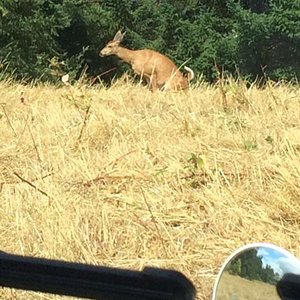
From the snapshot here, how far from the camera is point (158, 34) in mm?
19109

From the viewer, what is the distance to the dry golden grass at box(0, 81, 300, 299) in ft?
10.8

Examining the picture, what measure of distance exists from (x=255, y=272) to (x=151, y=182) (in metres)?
2.82

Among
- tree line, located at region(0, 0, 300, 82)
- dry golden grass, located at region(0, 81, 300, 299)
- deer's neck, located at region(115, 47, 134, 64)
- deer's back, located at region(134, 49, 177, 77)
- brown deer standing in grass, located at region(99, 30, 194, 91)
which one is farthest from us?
tree line, located at region(0, 0, 300, 82)

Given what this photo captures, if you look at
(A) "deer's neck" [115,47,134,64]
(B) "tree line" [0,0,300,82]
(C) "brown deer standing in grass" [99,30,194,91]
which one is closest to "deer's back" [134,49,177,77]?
(C) "brown deer standing in grass" [99,30,194,91]

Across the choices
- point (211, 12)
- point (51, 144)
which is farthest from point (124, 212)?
point (211, 12)

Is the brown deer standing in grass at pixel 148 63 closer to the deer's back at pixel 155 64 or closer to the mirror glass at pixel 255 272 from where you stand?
the deer's back at pixel 155 64

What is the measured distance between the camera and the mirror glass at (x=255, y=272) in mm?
1172

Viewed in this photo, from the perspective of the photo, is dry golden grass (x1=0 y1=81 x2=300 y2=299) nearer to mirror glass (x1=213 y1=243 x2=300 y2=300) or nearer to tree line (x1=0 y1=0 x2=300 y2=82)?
mirror glass (x1=213 y1=243 x2=300 y2=300)

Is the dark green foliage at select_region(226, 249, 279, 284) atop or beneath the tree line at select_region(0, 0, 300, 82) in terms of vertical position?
atop

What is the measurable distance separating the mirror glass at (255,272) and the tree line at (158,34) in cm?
1386

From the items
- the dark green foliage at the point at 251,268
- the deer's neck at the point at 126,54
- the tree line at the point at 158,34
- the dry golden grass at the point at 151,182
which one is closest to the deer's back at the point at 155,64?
the deer's neck at the point at 126,54

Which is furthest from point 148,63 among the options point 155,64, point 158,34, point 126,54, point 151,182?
point 151,182

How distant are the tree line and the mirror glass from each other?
45.5ft

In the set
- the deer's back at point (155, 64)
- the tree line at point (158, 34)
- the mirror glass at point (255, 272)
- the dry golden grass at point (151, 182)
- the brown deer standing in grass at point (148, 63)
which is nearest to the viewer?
the mirror glass at point (255, 272)
